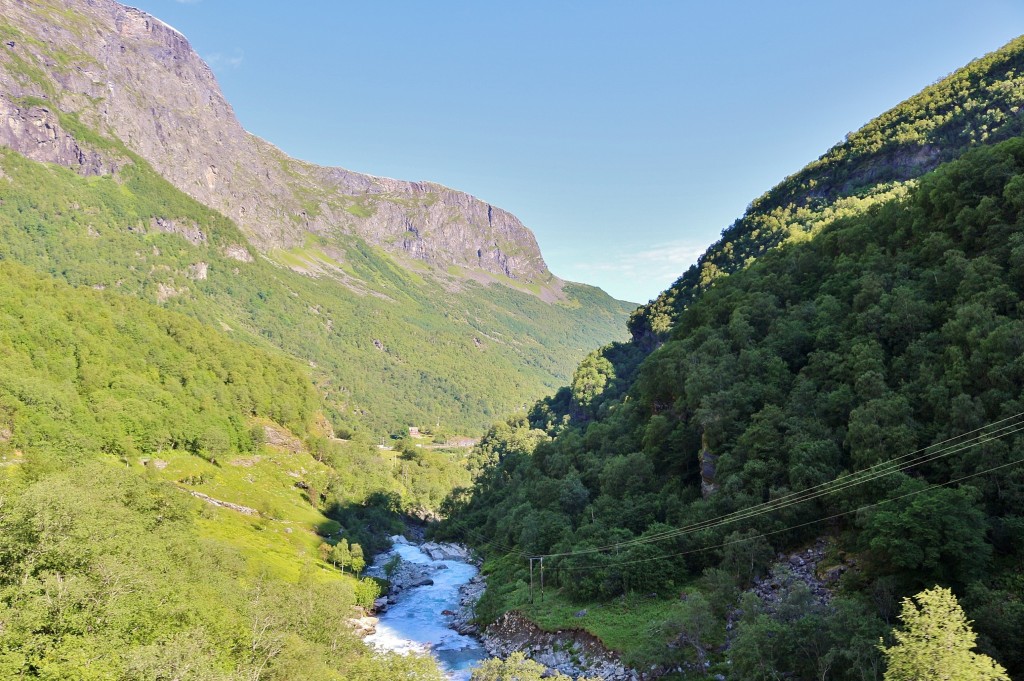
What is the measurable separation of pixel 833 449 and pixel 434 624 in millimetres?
54831

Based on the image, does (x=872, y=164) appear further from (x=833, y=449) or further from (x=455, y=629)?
(x=455, y=629)

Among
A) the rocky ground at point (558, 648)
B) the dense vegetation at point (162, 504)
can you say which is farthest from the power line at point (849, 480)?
the dense vegetation at point (162, 504)

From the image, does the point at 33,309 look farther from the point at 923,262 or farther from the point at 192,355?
the point at 923,262

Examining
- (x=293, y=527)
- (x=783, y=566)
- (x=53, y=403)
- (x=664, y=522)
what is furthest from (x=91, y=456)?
(x=783, y=566)

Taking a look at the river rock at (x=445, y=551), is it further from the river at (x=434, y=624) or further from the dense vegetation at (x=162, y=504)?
the dense vegetation at (x=162, y=504)

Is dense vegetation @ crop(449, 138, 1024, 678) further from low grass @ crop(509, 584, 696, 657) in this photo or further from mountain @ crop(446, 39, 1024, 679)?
low grass @ crop(509, 584, 696, 657)

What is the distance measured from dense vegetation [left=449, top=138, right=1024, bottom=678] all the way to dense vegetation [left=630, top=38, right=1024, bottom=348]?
1121 inches

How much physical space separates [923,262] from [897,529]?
126 ft

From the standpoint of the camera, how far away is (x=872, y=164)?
12012cm

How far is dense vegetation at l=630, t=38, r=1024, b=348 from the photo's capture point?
339 feet

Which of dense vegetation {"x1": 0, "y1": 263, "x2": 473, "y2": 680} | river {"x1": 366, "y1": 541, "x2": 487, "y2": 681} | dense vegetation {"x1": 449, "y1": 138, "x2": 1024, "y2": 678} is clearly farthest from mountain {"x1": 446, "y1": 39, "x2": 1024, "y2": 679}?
dense vegetation {"x1": 0, "y1": 263, "x2": 473, "y2": 680}

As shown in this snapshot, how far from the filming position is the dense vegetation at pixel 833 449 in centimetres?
3247

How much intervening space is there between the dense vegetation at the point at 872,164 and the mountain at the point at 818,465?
12.4m

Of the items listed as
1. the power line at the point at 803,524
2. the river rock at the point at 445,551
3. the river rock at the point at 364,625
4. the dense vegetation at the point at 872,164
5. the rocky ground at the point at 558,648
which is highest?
the dense vegetation at the point at 872,164
